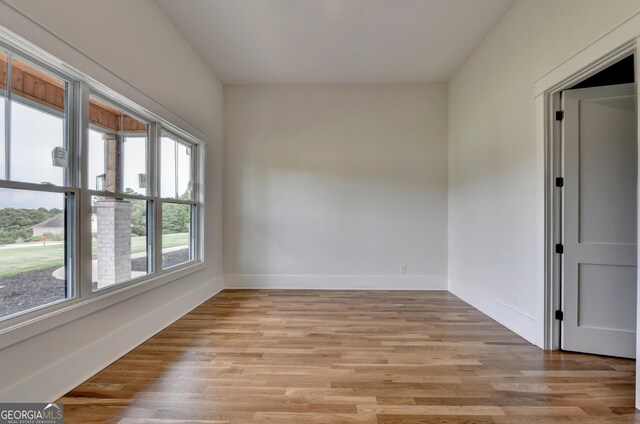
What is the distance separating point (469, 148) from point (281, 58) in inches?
110

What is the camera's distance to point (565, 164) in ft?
7.92

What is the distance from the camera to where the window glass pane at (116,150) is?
2219 millimetres

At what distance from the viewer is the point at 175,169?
11.3ft

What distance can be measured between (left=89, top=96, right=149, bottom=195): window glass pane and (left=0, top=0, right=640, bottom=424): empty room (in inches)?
0.8

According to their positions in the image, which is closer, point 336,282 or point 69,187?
point 69,187

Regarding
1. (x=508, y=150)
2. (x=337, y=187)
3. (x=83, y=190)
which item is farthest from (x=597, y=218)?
(x=83, y=190)

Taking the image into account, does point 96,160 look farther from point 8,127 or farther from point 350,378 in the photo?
point 350,378

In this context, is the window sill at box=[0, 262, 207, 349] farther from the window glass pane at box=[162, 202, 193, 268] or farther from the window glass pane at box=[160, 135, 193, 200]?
the window glass pane at box=[160, 135, 193, 200]

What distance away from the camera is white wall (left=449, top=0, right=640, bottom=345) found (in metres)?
2.32

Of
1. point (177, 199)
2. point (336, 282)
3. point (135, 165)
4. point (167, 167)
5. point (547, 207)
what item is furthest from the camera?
point (336, 282)

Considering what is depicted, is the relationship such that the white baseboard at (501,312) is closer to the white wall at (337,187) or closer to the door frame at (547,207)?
the door frame at (547,207)

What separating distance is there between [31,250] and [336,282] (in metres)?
3.52

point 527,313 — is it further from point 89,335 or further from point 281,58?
point 281,58

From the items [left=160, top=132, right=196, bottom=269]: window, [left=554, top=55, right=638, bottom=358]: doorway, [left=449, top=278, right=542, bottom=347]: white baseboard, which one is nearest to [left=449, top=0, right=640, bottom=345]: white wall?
[left=449, top=278, right=542, bottom=347]: white baseboard
